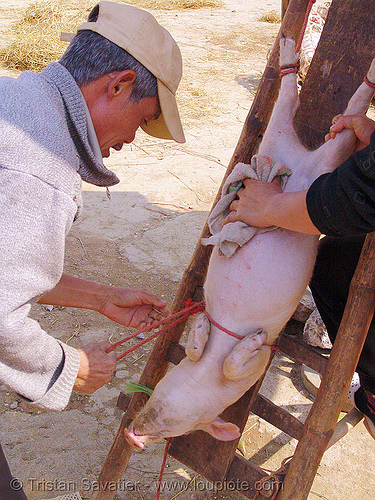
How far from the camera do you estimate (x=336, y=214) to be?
5.11 ft

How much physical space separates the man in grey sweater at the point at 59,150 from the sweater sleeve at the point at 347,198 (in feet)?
2.23

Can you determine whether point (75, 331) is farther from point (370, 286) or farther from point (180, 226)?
point (370, 286)

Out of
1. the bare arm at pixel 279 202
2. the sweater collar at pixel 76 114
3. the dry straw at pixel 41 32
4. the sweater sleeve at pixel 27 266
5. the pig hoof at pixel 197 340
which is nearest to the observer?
the sweater sleeve at pixel 27 266

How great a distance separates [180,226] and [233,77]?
5546 mm

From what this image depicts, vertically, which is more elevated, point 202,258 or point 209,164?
point 202,258

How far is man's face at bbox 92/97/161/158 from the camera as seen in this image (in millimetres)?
1748

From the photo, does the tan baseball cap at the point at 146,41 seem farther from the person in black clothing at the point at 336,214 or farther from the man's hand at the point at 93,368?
the man's hand at the point at 93,368

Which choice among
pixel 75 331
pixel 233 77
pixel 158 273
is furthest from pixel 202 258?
pixel 233 77

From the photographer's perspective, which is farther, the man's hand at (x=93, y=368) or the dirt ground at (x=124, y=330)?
the dirt ground at (x=124, y=330)

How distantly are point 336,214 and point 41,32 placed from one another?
943cm

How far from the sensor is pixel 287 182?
218cm

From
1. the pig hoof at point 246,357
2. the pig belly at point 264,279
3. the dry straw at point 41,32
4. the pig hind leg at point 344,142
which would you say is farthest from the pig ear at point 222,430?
the dry straw at point 41,32

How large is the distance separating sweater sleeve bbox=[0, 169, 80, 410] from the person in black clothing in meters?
0.76

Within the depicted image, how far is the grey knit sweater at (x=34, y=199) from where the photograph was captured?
1.46 meters
